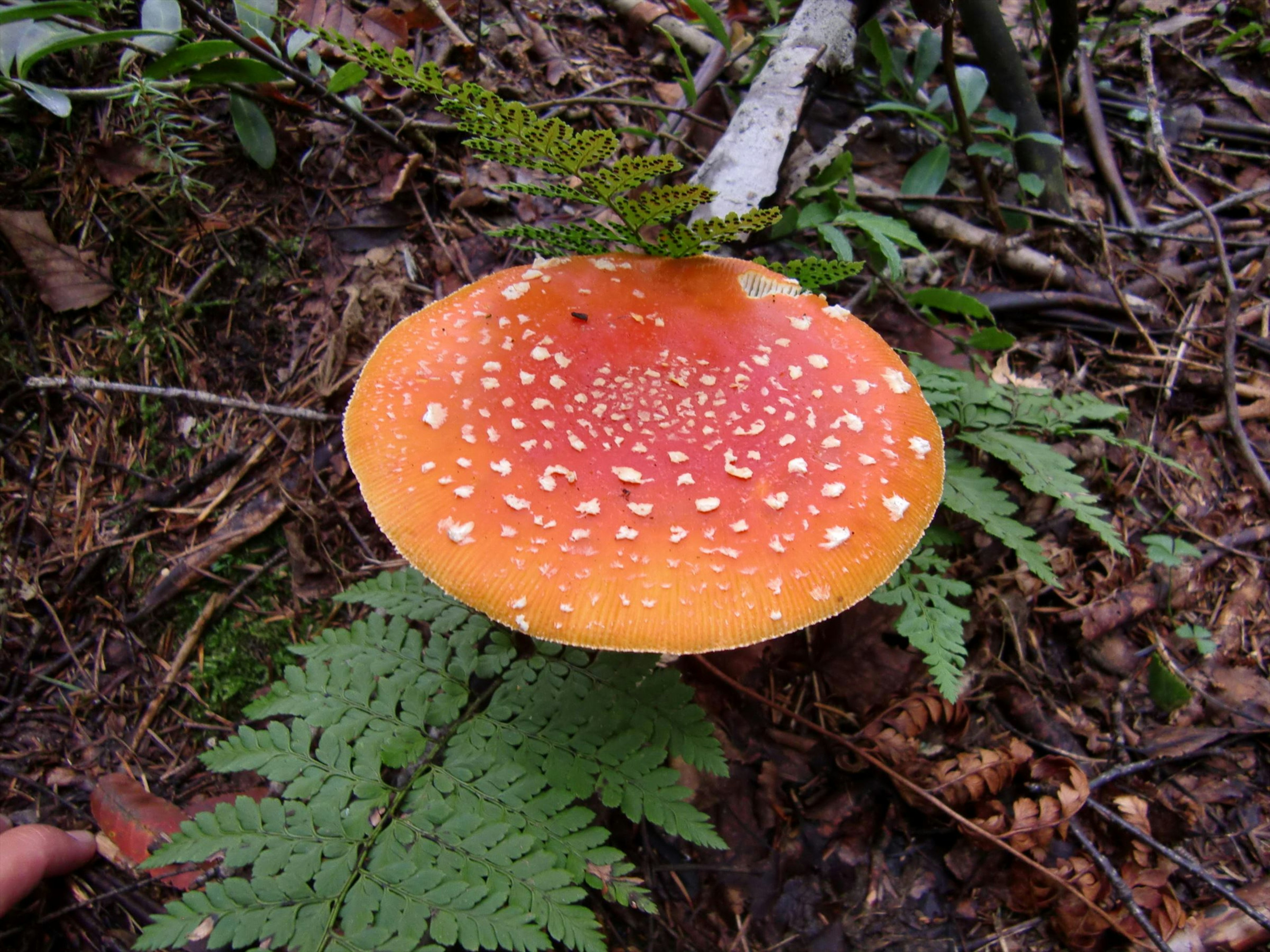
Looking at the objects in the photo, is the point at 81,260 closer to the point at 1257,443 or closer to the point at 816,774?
the point at 816,774

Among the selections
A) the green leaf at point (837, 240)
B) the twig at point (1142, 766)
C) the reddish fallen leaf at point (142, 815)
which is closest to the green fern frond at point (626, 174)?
the green leaf at point (837, 240)

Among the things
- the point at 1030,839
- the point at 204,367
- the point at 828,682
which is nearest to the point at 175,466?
the point at 204,367

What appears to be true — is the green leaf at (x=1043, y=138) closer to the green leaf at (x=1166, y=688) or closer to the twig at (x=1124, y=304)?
the twig at (x=1124, y=304)

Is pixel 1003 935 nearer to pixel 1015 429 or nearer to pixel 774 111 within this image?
pixel 1015 429

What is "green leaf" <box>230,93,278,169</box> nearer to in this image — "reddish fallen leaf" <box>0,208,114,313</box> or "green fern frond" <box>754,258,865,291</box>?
"reddish fallen leaf" <box>0,208,114,313</box>

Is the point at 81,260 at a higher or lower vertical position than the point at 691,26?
lower

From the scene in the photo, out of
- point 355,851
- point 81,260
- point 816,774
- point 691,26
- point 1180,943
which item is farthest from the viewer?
point 691,26

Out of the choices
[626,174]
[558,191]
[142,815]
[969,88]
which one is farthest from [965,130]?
[142,815]
